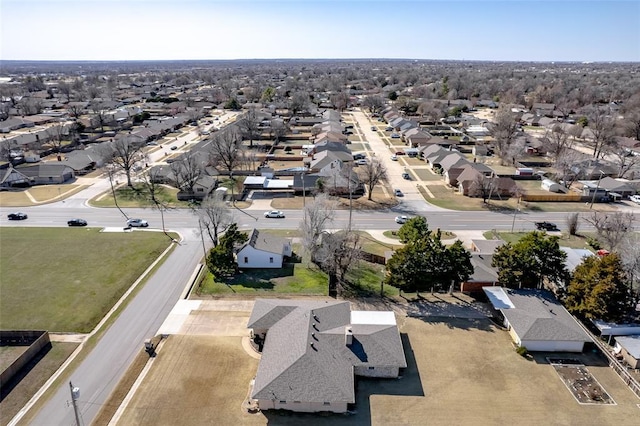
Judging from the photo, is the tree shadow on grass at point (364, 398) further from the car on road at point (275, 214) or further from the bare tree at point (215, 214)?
the car on road at point (275, 214)

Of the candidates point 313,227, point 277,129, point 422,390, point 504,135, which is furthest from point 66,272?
point 504,135

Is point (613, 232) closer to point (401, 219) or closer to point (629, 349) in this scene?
point (629, 349)

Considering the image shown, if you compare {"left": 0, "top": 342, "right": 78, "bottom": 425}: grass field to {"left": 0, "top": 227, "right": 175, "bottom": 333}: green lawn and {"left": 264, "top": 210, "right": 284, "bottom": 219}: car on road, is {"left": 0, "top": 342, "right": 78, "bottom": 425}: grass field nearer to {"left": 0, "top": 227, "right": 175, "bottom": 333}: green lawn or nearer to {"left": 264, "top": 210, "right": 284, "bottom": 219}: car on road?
{"left": 0, "top": 227, "right": 175, "bottom": 333}: green lawn

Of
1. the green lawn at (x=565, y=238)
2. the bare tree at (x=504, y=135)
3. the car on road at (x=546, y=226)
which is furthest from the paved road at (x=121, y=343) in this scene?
the bare tree at (x=504, y=135)

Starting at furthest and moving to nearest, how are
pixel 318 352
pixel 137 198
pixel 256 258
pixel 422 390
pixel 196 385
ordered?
pixel 137 198 < pixel 256 258 < pixel 318 352 < pixel 196 385 < pixel 422 390

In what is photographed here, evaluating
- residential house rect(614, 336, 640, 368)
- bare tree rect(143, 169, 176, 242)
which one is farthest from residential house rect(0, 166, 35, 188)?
residential house rect(614, 336, 640, 368)

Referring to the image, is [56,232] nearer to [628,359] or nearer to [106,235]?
[106,235]

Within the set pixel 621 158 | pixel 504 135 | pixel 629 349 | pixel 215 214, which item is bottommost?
pixel 629 349
